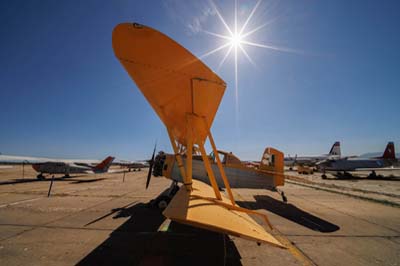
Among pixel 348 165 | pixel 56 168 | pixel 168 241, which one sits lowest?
pixel 56 168

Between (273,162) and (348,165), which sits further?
(348,165)

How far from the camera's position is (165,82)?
261 cm

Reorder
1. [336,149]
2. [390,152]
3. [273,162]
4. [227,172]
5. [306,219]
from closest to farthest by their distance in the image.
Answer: [306,219]
[227,172]
[273,162]
[390,152]
[336,149]

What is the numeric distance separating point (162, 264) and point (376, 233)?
4936 millimetres

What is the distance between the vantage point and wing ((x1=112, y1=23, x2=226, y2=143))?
204 centimetres

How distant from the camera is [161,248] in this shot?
286 centimetres

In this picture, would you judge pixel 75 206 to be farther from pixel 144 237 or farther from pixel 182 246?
pixel 182 246

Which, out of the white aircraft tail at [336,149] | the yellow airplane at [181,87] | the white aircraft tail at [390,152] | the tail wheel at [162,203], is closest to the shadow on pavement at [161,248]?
the yellow airplane at [181,87]

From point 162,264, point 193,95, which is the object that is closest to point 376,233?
point 162,264

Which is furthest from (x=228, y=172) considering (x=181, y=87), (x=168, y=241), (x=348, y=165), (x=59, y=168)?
(x=348, y=165)

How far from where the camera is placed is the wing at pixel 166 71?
2.04 metres

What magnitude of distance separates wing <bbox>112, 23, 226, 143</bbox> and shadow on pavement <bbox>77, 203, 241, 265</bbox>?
2455mm

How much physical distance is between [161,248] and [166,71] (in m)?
3.08

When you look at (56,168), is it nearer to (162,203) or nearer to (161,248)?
(162,203)
